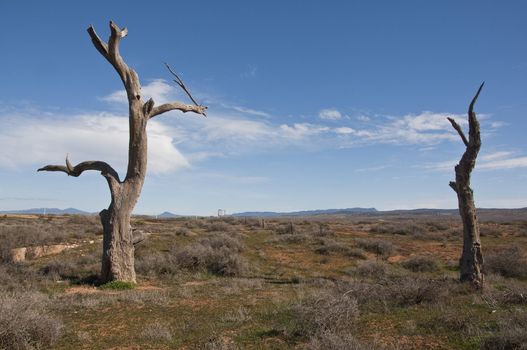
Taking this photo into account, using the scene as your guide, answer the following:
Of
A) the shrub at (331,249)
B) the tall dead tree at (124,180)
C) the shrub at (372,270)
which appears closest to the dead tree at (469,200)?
the shrub at (372,270)

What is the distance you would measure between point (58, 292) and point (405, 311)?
9.56m

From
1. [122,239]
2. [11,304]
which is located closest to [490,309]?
[11,304]

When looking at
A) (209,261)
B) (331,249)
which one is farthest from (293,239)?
(209,261)

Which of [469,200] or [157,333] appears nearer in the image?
[157,333]

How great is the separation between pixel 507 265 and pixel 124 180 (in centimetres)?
1523

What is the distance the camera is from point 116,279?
1380cm

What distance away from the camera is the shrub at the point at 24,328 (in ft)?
21.0

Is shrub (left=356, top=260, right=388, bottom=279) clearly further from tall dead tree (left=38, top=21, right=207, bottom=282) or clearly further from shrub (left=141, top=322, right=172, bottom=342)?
shrub (left=141, top=322, right=172, bottom=342)

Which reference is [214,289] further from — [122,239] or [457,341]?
[457,341]

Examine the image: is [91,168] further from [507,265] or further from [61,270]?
[507,265]

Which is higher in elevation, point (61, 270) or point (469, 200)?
point (469, 200)

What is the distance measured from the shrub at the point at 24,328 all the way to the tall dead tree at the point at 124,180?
6.45 metres

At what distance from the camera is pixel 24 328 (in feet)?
21.6

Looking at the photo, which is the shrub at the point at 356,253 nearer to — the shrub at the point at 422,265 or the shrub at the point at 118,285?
the shrub at the point at 422,265
